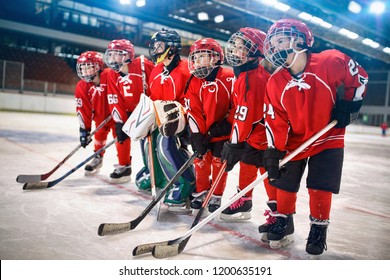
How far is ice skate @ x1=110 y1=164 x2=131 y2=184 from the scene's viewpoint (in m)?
3.11

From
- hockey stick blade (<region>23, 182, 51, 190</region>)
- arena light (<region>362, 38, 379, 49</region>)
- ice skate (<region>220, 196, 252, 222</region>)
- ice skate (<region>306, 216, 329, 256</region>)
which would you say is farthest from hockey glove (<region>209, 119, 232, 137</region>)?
arena light (<region>362, 38, 379, 49</region>)

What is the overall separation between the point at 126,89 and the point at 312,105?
1.69m

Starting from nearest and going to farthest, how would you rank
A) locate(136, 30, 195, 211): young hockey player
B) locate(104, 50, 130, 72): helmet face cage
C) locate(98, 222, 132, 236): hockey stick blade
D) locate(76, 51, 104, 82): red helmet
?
1. locate(98, 222, 132, 236): hockey stick blade
2. locate(136, 30, 195, 211): young hockey player
3. locate(104, 50, 130, 72): helmet face cage
4. locate(76, 51, 104, 82): red helmet

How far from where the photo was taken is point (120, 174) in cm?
312

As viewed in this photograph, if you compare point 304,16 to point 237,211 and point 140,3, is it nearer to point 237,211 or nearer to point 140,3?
point 140,3

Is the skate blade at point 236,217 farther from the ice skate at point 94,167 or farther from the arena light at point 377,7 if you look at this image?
the arena light at point 377,7

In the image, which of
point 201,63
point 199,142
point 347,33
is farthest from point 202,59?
point 347,33

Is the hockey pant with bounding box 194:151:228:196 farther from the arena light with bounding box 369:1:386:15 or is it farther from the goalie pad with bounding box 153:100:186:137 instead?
the arena light with bounding box 369:1:386:15

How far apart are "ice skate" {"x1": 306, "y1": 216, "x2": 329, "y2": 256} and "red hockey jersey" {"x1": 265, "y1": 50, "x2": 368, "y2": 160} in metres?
0.33

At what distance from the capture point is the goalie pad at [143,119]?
88.2 inches

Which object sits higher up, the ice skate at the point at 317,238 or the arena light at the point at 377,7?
the arena light at the point at 377,7

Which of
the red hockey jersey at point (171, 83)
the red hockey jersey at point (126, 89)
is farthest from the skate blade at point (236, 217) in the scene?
the red hockey jersey at point (126, 89)

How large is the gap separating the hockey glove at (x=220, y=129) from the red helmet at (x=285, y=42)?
67 centimetres
